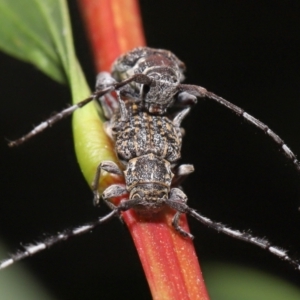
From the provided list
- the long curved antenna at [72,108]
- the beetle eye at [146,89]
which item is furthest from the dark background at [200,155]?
the long curved antenna at [72,108]

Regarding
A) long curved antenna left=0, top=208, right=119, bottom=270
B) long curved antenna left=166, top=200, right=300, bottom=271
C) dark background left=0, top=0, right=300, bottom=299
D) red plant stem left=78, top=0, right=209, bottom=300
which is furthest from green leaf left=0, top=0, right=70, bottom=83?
dark background left=0, top=0, right=300, bottom=299

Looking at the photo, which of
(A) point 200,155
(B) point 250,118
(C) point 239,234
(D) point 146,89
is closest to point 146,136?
(D) point 146,89

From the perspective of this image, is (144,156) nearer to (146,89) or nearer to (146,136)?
(146,136)

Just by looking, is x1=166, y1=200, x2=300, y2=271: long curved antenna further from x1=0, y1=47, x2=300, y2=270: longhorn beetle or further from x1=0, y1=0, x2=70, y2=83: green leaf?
x1=0, y1=0, x2=70, y2=83: green leaf

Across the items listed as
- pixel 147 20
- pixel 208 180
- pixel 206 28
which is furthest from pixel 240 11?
pixel 208 180

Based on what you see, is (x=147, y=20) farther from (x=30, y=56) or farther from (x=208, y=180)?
(x=30, y=56)

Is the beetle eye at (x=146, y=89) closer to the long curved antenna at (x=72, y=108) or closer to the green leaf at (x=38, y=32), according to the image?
the long curved antenna at (x=72, y=108)
